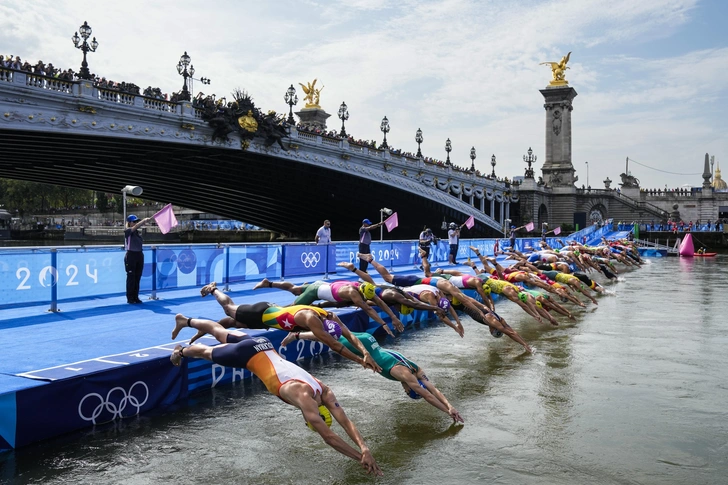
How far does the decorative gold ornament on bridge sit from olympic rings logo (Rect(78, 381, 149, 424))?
38990 millimetres

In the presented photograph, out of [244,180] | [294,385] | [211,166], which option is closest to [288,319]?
[294,385]

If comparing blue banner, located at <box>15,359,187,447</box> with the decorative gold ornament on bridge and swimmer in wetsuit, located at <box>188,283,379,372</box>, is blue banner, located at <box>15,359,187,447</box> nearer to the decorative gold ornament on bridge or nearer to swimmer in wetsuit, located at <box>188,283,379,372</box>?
swimmer in wetsuit, located at <box>188,283,379,372</box>

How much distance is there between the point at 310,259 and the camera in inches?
840

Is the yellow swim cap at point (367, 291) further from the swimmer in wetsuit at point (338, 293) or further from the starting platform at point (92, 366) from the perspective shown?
the starting platform at point (92, 366)

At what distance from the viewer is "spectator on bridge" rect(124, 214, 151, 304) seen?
14211mm

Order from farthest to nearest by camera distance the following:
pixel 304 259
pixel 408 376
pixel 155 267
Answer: pixel 304 259 → pixel 155 267 → pixel 408 376

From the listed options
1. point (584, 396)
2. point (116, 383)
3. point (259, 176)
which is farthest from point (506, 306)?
point (259, 176)

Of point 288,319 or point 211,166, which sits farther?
point 211,166

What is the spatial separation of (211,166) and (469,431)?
47.2 meters

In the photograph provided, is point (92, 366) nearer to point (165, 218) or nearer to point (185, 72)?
point (165, 218)

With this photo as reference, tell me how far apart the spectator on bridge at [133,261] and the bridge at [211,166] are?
22.1 metres

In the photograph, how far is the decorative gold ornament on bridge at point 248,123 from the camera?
46.1 m

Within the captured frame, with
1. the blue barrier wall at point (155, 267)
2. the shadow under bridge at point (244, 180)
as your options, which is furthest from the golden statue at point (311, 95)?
the blue barrier wall at point (155, 267)

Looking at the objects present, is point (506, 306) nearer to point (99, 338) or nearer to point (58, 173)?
point (99, 338)
